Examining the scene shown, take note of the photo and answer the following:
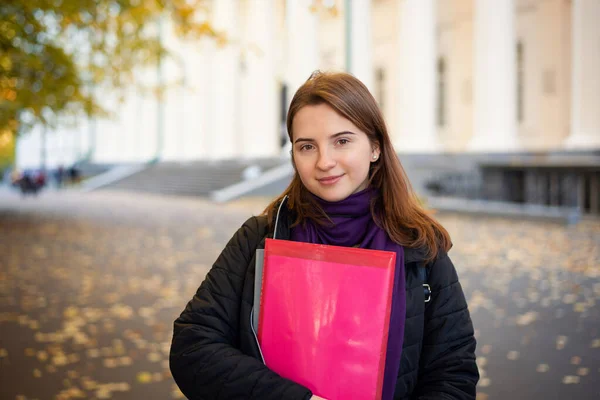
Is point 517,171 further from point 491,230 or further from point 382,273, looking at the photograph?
point 382,273

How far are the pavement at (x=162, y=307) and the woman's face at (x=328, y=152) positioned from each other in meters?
2.78

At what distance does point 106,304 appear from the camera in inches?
254

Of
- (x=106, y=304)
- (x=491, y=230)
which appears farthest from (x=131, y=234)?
(x=491, y=230)

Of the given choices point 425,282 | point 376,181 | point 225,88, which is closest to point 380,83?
point 225,88

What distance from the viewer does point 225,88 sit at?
114 ft

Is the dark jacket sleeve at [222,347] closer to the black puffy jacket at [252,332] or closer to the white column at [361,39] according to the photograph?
the black puffy jacket at [252,332]

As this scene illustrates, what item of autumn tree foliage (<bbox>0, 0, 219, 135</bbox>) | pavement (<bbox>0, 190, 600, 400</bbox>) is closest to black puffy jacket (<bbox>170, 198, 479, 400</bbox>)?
pavement (<bbox>0, 190, 600, 400</bbox>)

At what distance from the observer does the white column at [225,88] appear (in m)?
34.1

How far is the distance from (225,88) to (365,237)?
3436 centimetres

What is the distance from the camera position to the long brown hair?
4.75 ft

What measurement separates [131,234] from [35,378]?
9.32 meters

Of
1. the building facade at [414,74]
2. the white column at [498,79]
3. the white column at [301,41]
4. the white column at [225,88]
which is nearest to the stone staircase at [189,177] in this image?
the building facade at [414,74]

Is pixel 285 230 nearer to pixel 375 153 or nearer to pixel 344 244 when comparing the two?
pixel 344 244

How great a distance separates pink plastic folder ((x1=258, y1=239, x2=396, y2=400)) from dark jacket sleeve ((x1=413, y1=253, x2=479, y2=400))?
326 millimetres
